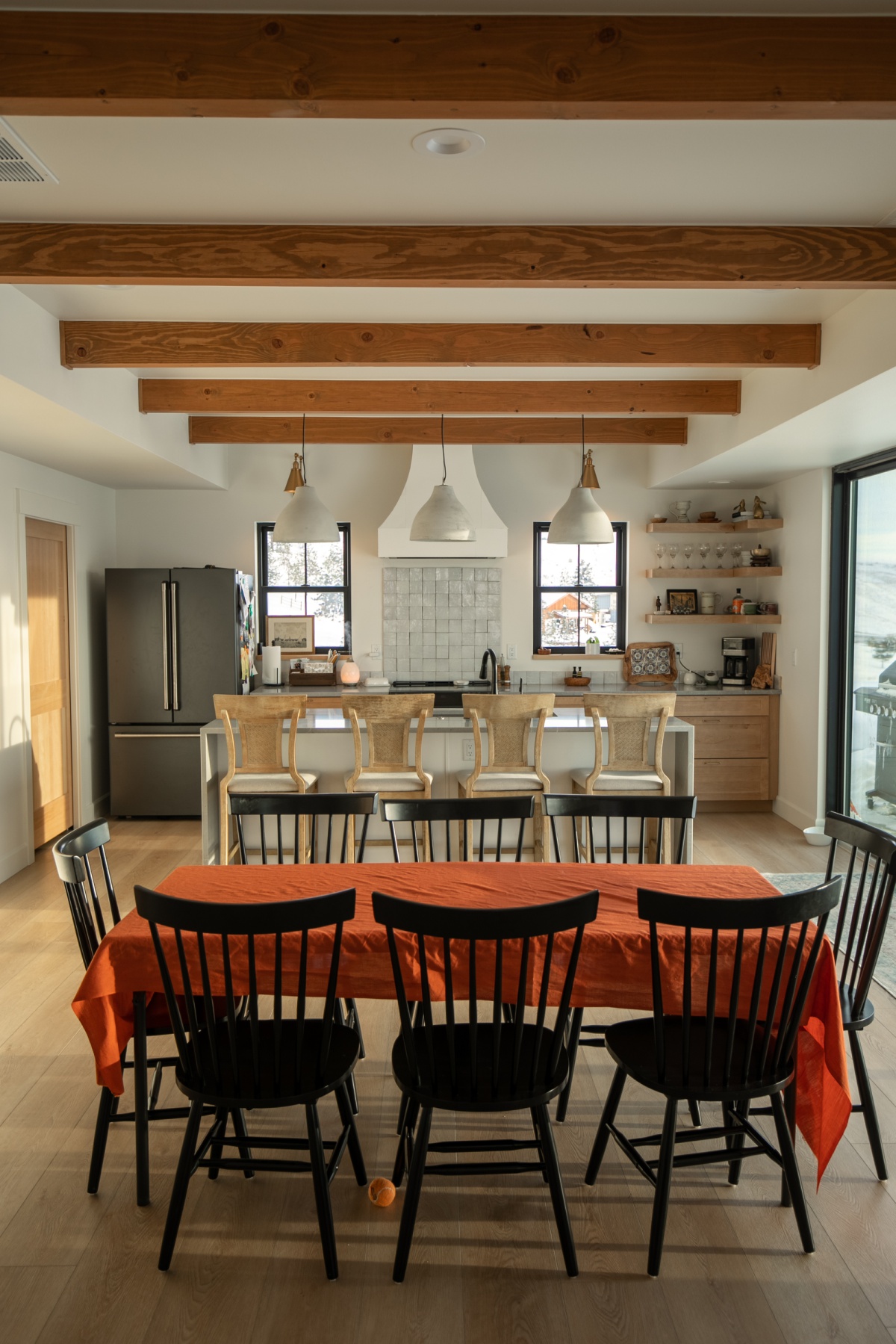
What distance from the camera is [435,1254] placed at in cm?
226

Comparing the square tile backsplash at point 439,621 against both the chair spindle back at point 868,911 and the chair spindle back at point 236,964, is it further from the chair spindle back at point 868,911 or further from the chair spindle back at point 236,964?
the chair spindle back at point 236,964

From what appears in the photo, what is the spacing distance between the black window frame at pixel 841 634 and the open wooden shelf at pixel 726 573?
783 millimetres

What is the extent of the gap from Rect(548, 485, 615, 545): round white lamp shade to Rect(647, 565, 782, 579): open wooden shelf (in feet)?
7.23

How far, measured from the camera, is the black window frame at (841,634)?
6.02 metres

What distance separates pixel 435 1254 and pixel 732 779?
5.10 meters

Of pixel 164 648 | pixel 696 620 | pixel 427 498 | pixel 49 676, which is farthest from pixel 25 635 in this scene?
pixel 696 620

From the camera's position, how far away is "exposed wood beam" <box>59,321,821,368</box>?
14.2 feet

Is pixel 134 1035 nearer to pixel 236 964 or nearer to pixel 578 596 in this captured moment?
pixel 236 964

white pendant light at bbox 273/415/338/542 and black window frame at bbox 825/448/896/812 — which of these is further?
black window frame at bbox 825/448/896/812

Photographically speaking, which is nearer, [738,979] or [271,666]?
[738,979]

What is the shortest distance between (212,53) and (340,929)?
1938 millimetres

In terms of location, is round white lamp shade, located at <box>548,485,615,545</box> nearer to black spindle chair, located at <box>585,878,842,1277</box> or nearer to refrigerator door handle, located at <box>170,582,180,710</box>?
refrigerator door handle, located at <box>170,582,180,710</box>

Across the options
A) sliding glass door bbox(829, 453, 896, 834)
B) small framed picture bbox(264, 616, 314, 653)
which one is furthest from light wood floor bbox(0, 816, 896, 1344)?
small framed picture bbox(264, 616, 314, 653)

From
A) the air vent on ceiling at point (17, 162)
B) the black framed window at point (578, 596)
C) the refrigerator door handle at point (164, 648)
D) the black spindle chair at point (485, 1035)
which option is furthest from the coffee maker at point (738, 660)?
the air vent on ceiling at point (17, 162)
